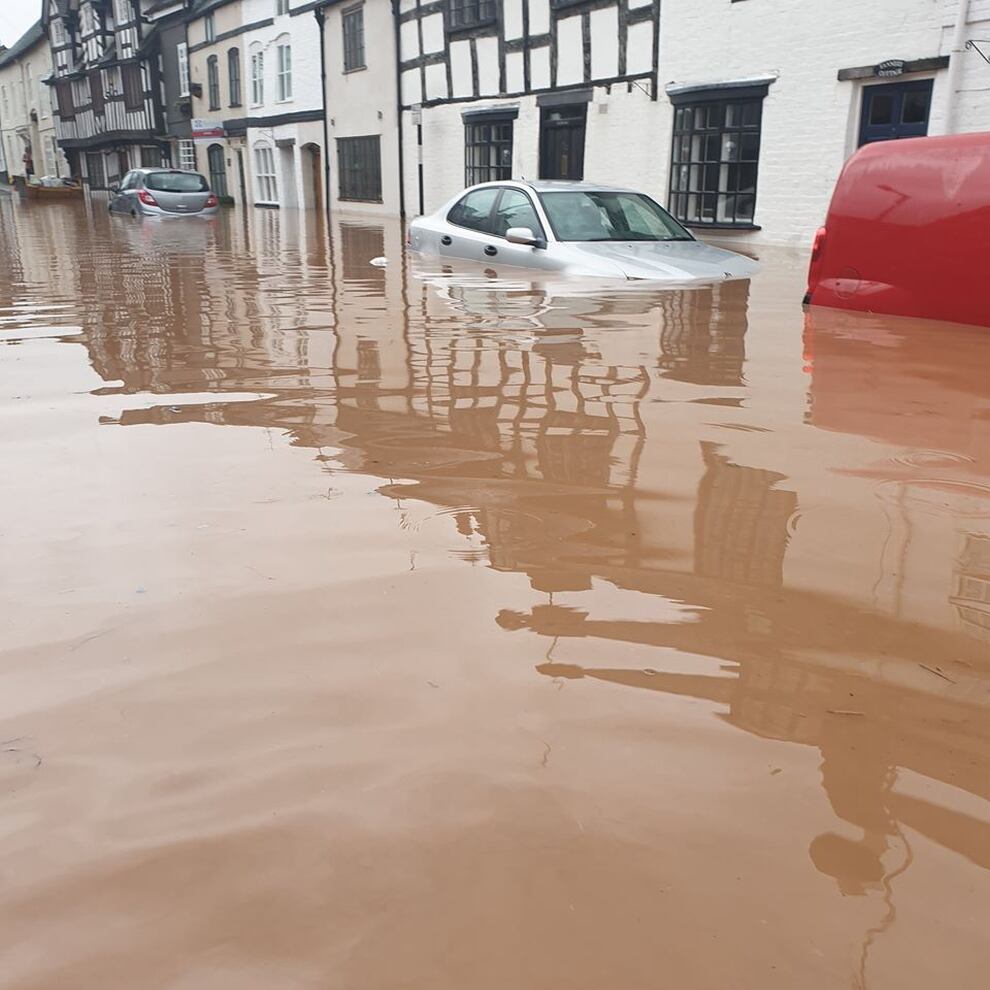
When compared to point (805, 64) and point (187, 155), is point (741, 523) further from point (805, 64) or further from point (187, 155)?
point (187, 155)

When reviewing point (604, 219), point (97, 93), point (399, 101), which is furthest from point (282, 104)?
point (604, 219)

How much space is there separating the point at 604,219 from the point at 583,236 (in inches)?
14.0

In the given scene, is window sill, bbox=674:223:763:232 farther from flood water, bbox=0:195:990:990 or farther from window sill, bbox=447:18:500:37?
flood water, bbox=0:195:990:990

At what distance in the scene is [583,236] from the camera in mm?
8953

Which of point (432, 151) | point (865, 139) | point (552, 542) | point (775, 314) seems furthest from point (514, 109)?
point (552, 542)

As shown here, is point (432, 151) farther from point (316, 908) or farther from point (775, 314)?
point (316, 908)

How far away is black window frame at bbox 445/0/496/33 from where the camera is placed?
19.3 meters

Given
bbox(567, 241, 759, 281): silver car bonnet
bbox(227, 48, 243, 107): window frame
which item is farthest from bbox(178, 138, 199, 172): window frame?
bbox(567, 241, 759, 281): silver car bonnet

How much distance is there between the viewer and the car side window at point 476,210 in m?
9.68

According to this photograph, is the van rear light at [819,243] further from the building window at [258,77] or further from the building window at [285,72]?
the building window at [258,77]

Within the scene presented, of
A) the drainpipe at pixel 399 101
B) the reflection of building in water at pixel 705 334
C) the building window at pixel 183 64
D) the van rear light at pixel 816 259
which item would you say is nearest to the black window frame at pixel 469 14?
the drainpipe at pixel 399 101

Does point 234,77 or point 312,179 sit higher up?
point 234,77

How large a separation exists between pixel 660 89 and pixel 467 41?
6.32 m

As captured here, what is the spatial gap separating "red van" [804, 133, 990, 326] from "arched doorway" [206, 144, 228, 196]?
3219cm
